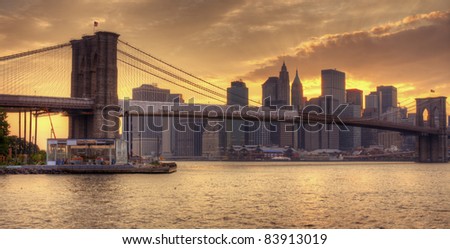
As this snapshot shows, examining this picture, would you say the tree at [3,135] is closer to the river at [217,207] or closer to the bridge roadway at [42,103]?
the bridge roadway at [42,103]

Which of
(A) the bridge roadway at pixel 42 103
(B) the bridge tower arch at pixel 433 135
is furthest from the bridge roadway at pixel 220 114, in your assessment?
(B) the bridge tower arch at pixel 433 135

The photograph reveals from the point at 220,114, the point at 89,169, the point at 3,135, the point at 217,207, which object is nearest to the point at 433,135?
the point at 220,114

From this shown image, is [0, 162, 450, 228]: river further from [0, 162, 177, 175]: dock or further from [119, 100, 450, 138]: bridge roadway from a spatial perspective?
[119, 100, 450, 138]: bridge roadway

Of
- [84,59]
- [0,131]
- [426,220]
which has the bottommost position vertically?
[426,220]

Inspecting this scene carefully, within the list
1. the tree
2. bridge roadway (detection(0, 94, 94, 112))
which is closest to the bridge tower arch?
bridge roadway (detection(0, 94, 94, 112))

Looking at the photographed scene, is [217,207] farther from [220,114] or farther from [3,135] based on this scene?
[220,114]

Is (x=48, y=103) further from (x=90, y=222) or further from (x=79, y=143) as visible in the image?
(x=90, y=222)
